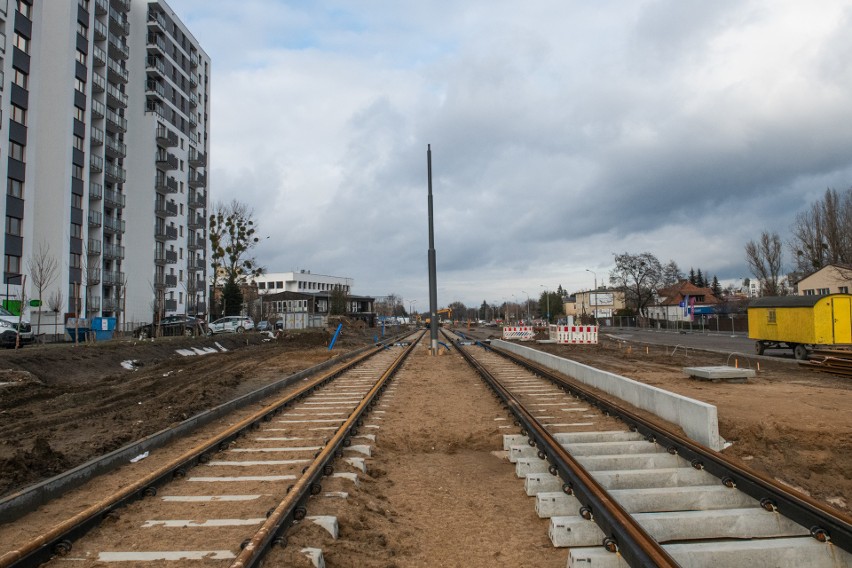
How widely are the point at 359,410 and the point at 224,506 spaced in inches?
182

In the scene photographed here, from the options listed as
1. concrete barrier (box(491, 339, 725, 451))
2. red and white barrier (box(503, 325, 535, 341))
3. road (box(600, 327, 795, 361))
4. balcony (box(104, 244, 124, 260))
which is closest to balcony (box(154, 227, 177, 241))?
balcony (box(104, 244, 124, 260))

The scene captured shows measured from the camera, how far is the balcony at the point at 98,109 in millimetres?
46806

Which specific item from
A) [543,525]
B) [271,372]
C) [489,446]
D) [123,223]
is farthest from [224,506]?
[123,223]

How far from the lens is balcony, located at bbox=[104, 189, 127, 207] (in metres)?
48.3

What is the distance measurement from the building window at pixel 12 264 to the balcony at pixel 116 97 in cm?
1889

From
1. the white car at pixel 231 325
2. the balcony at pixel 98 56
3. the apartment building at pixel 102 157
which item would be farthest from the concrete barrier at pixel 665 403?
the balcony at pixel 98 56

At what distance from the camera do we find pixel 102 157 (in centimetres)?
4744

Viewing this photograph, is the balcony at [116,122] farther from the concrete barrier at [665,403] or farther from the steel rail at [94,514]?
the steel rail at [94,514]

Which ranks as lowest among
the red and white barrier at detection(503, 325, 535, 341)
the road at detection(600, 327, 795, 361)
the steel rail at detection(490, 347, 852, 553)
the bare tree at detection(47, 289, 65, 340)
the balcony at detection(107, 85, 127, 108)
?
the road at detection(600, 327, 795, 361)

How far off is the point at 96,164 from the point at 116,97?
24.5ft

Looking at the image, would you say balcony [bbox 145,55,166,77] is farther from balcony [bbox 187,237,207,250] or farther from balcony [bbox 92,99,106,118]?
balcony [bbox 187,237,207,250]

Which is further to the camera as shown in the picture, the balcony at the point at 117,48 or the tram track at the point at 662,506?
the balcony at the point at 117,48

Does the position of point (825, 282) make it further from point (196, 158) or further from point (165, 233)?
point (196, 158)

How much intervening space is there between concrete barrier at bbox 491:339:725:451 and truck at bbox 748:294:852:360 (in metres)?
12.6
